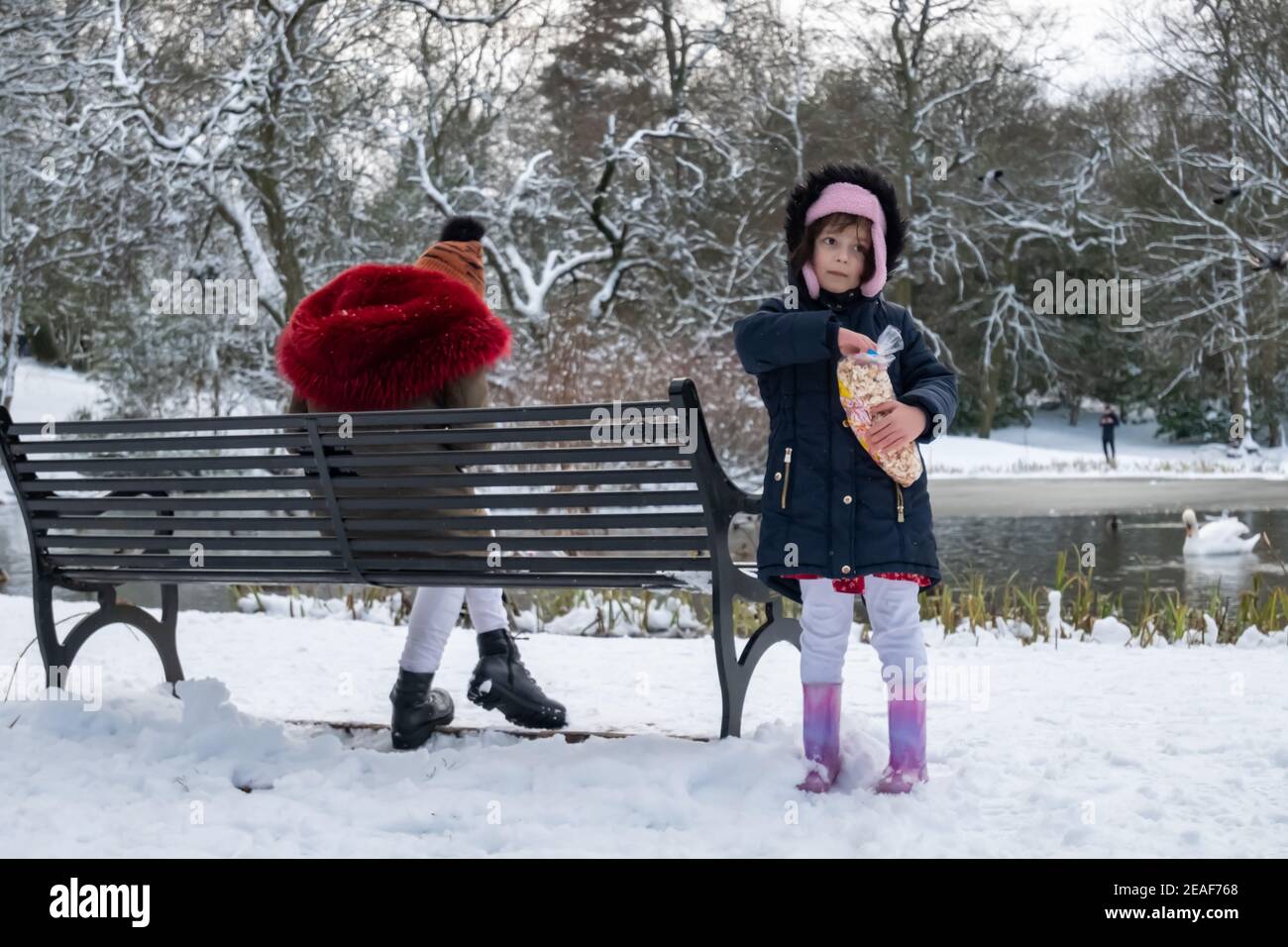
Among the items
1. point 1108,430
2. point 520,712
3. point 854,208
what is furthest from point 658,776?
point 1108,430

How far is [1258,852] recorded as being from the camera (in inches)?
102

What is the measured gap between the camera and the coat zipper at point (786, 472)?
3.07 metres

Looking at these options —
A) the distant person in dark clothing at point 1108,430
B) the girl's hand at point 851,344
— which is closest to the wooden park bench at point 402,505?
the girl's hand at point 851,344

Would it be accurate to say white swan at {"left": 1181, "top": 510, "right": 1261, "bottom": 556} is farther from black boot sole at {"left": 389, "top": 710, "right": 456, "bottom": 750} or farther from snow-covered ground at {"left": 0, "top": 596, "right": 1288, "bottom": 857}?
black boot sole at {"left": 389, "top": 710, "right": 456, "bottom": 750}

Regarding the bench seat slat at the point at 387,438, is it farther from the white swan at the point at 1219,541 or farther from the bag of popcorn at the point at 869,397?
the white swan at the point at 1219,541

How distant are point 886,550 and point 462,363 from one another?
1.35m

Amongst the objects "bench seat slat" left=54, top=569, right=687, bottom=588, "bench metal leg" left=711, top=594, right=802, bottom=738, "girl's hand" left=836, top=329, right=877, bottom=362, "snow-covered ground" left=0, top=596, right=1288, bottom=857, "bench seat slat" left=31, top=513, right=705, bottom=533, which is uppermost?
"girl's hand" left=836, top=329, right=877, bottom=362

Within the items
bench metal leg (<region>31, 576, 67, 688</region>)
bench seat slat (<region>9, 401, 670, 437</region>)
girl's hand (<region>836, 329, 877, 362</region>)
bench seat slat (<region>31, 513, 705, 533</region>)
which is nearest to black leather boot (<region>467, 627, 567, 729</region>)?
A: bench seat slat (<region>31, 513, 705, 533</region>)

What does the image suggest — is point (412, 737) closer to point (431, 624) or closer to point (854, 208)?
point (431, 624)

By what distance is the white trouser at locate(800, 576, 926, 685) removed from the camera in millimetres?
3078

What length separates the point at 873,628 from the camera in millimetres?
3082

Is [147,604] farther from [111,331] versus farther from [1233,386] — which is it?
[1233,386]

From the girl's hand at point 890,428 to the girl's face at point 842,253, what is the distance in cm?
35

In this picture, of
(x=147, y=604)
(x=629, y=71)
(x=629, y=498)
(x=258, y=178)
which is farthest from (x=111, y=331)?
(x=629, y=498)
